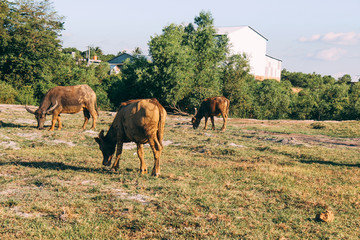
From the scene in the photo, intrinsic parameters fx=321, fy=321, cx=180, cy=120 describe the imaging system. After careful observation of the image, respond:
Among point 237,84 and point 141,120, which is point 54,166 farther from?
point 237,84

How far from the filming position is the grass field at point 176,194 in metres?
5.86

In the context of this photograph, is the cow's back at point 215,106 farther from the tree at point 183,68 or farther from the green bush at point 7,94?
the green bush at point 7,94

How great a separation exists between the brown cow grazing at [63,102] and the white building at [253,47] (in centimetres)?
5160

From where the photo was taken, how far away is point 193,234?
5.67m

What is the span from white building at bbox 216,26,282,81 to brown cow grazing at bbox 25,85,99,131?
5160 centimetres

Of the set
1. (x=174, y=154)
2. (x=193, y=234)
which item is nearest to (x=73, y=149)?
(x=174, y=154)

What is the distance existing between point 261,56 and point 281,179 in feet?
227

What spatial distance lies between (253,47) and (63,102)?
6148 cm

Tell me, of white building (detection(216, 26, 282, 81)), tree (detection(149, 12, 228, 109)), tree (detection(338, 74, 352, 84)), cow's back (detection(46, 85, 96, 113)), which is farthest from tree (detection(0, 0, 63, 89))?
tree (detection(338, 74, 352, 84))

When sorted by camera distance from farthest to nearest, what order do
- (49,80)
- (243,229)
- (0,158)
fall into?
1. (49,80)
2. (0,158)
3. (243,229)

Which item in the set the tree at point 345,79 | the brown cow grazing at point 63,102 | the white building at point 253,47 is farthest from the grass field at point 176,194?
the tree at point 345,79

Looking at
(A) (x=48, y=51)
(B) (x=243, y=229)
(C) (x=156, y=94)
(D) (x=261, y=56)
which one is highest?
(D) (x=261, y=56)

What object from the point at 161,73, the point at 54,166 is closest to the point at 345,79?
the point at 161,73

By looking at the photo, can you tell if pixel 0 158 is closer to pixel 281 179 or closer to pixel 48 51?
pixel 281 179
